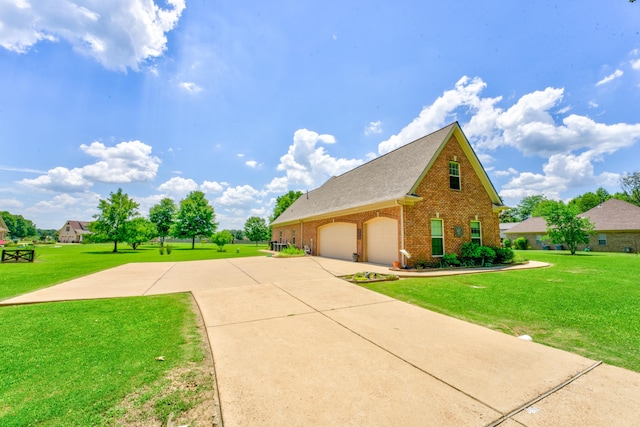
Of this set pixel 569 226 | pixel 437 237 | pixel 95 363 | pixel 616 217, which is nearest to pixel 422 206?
pixel 437 237

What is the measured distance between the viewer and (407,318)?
5191mm

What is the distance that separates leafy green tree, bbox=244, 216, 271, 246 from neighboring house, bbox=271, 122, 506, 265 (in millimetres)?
42860

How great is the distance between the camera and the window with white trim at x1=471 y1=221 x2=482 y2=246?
14227 mm

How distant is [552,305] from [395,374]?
17.0 ft

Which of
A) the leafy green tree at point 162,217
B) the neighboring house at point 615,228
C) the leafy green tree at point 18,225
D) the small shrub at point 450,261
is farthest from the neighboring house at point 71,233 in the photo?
the neighboring house at point 615,228

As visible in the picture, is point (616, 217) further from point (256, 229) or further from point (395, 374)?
point (256, 229)

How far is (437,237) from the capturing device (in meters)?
12.9

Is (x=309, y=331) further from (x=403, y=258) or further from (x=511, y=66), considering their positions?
(x=511, y=66)

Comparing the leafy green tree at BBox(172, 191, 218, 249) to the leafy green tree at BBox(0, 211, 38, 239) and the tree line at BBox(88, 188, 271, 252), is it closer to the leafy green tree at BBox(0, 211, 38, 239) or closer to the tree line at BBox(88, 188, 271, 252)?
the tree line at BBox(88, 188, 271, 252)

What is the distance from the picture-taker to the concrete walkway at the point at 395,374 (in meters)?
2.36

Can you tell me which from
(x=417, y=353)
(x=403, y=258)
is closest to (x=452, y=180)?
(x=403, y=258)

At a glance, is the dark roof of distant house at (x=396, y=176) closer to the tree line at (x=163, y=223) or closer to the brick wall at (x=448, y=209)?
the brick wall at (x=448, y=209)

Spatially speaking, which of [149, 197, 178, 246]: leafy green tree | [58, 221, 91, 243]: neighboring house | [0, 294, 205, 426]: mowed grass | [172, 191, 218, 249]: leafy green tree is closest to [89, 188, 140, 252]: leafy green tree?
[172, 191, 218, 249]: leafy green tree

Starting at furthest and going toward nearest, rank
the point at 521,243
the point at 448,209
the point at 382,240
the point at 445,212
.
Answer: the point at 521,243, the point at 382,240, the point at 448,209, the point at 445,212
